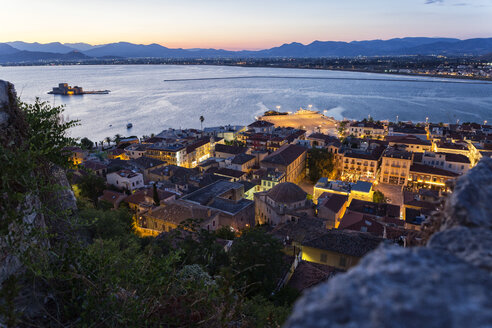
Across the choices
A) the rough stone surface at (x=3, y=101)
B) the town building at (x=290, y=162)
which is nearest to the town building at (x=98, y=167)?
the town building at (x=290, y=162)

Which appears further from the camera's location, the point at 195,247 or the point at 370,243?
the point at 370,243

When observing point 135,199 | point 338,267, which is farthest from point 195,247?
point 135,199

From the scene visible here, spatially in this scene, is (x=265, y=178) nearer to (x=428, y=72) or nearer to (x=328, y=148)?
(x=328, y=148)

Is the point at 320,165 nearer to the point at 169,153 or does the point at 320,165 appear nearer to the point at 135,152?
the point at 169,153

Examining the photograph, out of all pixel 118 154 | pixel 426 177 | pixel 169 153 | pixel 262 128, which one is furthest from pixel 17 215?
pixel 262 128

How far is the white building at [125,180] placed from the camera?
96.8ft

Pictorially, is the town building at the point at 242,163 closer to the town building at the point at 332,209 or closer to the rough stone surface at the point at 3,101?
the town building at the point at 332,209

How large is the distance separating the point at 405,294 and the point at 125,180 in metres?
30.9

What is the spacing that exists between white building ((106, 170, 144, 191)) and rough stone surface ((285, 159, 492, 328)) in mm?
30456

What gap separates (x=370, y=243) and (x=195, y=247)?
918 centimetres

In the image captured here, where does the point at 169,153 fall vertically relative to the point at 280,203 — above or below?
above

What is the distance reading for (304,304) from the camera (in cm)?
132

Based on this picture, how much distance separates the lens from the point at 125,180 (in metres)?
29.5

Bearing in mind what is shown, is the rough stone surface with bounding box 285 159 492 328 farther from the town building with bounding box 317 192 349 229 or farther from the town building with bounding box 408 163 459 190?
the town building with bounding box 408 163 459 190
